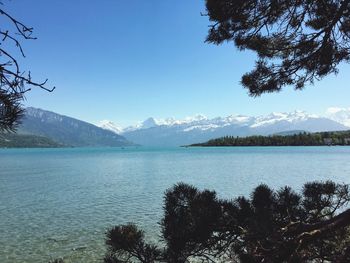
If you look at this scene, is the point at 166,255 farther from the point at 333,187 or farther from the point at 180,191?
the point at 333,187

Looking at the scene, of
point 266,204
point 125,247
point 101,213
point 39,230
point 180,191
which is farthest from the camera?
point 101,213

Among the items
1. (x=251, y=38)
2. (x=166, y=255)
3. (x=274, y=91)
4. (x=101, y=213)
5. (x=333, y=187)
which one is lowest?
(x=101, y=213)

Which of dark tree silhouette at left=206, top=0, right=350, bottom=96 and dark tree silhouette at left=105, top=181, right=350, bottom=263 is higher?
dark tree silhouette at left=206, top=0, right=350, bottom=96

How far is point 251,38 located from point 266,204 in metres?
3.61

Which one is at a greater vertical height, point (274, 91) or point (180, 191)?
point (274, 91)

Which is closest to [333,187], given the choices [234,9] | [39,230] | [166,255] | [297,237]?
[297,237]

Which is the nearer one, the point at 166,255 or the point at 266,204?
the point at 166,255

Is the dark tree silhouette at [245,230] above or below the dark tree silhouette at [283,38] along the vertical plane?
below

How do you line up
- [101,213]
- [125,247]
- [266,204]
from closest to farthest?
[125,247]
[266,204]
[101,213]

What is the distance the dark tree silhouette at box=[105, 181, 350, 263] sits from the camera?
15.9 feet

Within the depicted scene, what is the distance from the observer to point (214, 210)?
5660 millimetres

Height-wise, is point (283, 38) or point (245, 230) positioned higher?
point (283, 38)

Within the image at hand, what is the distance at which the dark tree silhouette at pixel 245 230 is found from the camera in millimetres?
4848

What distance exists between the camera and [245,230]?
5.34 metres
